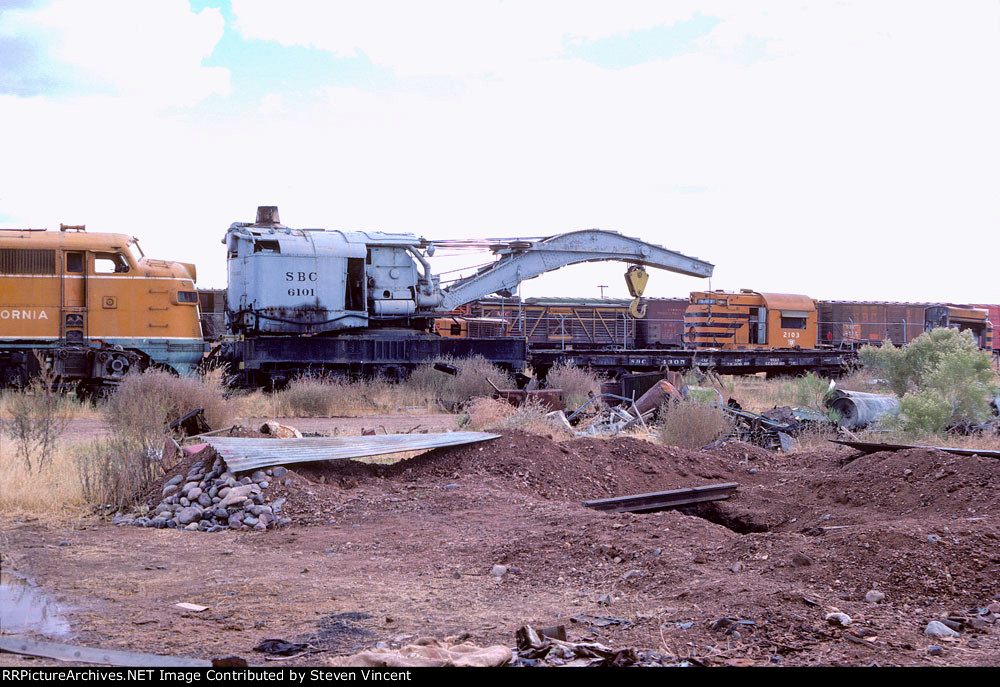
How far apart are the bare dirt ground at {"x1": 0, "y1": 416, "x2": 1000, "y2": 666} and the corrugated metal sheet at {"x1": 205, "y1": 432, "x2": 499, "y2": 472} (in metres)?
0.19

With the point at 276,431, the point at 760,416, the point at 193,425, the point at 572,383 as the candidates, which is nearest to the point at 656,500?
the point at 276,431

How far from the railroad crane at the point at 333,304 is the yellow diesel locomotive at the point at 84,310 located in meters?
2.33

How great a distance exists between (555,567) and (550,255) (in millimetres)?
18413

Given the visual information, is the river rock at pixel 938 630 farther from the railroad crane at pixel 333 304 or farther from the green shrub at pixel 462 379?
the railroad crane at pixel 333 304

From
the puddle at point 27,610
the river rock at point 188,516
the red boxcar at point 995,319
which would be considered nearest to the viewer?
the puddle at point 27,610

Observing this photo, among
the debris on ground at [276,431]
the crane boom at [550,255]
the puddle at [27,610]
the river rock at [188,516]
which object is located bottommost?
the river rock at [188,516]

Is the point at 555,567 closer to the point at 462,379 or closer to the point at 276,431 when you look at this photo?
the point at 276,431

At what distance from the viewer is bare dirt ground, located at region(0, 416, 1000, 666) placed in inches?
189

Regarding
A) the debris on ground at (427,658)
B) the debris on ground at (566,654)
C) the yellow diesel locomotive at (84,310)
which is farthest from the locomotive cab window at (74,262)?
the debris on ground at (566,654)

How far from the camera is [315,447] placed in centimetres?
984

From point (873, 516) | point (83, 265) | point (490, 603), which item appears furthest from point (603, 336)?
point (490, 603)

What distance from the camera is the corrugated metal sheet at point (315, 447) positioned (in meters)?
9.12

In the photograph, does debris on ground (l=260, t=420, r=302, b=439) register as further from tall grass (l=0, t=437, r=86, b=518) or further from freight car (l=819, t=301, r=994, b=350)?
freight car (l=819, t=301, r=994, b=350)
